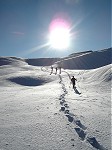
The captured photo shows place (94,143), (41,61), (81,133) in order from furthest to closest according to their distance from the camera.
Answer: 1. (41,61)
2. (81,133)
3. (94,143)

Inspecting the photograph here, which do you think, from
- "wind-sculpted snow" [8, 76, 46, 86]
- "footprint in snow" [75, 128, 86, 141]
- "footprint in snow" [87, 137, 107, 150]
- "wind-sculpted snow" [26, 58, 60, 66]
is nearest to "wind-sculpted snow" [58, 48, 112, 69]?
"wind-sculpted snow" [26, 58, 60, 66]

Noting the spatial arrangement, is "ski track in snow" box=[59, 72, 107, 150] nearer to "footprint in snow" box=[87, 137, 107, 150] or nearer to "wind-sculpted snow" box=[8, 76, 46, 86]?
"footprint in snow" box=[87, 137, 107, 150]

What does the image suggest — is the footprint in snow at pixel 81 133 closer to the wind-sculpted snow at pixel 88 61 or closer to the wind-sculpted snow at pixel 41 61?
the wind-sculpted snow at pixel 88 61

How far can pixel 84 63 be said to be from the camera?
4628 inches

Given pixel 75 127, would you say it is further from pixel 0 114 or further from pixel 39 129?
pixel 0 114

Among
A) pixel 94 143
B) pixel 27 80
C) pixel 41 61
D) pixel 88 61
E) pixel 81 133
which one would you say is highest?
pixel 41 61

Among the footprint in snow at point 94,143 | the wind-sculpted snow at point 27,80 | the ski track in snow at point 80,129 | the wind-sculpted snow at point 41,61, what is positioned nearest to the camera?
the footprint in snow at point 94,143

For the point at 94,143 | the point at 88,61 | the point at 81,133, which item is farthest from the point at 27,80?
the point at 88,61

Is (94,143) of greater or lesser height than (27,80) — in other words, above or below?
below

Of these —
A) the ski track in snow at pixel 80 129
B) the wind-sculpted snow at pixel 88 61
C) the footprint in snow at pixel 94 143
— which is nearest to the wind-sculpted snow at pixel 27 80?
the ski track in snow at pixel 80 129

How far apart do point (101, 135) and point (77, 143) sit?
1439 mm

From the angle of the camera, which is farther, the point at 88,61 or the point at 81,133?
the point at 88,61

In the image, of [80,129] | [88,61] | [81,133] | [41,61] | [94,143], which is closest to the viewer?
[94,143]

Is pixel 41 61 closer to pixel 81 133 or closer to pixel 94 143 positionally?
pixel 81 133
